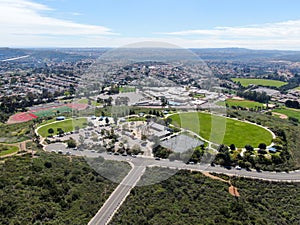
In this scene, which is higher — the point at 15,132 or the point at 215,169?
the point at 215,169

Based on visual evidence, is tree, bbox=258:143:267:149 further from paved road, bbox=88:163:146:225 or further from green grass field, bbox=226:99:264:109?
green grass field, bbox=226:99:264:109

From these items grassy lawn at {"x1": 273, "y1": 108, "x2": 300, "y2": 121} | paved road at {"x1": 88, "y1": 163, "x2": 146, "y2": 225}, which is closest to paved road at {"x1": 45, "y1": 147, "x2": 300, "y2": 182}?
paved road at {"x1": 88, "y1": 163, "x2": 146, "y2": 225}

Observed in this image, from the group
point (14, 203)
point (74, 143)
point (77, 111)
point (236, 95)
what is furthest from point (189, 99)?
point (236, 95)

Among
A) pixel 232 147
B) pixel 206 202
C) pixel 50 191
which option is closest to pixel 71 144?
pixel 50 191

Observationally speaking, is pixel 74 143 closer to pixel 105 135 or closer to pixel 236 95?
pixel 105 135

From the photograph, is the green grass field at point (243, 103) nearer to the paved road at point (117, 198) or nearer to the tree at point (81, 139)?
the tree at point (81, 139)

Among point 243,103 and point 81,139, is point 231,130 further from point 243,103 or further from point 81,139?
point 243,103

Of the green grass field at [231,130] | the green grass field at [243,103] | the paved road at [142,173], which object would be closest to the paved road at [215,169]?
the paved road at [142,173]
